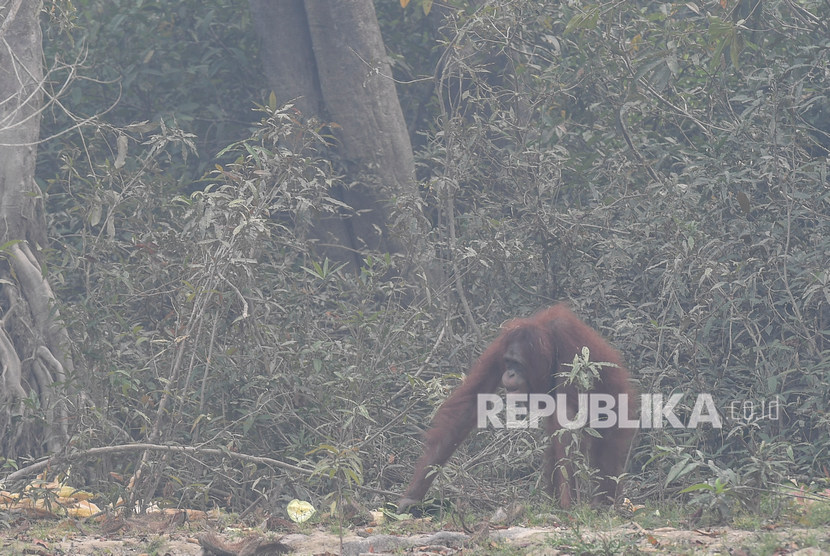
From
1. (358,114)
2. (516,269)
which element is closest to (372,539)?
(516,269)

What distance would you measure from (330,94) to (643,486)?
3343 mm

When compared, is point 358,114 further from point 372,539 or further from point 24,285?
point 372,539

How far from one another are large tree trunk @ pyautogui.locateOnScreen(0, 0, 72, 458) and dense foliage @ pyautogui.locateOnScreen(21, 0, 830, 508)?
21 cm

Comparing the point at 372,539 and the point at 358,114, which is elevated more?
the point at 358,114

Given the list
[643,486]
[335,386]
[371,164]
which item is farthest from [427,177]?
[643,486]

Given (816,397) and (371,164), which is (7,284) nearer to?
(371,164)

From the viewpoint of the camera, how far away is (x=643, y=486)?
15.6ft

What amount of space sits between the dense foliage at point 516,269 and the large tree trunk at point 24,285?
209 mm

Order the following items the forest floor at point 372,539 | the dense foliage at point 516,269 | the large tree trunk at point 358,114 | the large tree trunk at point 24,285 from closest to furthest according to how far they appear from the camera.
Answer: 1. the forest floor at point 372,539
2. the dense foliage at point 516,269
3. the large tree trunk at point 24,285
4. the large tree trunk at point 358,114

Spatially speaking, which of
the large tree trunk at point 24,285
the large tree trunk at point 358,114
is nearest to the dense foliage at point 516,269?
the large tree trunk at point 24,285

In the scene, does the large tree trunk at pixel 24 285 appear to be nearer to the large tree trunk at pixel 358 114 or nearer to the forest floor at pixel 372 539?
the forest floor at pixel 372 539

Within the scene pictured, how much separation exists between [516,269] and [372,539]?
2405mm

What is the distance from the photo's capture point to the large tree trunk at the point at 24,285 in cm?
504

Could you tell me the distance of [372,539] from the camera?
Answer: 3633 millimetres
